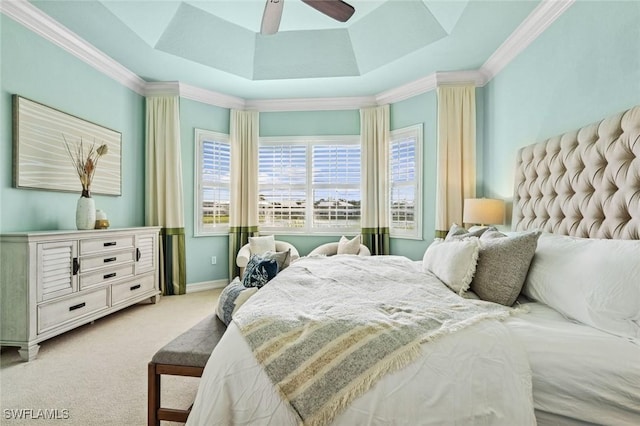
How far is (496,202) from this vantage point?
122 inches

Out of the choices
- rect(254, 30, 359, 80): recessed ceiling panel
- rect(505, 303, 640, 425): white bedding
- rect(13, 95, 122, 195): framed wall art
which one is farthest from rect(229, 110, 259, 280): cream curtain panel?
rect(505, 303, 640, 425): white bedding

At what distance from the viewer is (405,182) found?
432 centimetres

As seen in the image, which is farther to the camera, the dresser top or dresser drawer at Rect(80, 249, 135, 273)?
dresser drawer at Rect(80, 249, 135, 273)

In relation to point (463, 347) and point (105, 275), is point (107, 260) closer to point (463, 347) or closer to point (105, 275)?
point (105, 275)

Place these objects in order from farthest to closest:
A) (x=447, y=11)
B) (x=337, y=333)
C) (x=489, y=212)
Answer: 1. (x=489, y=212)
2. (x=447, y=11)
3. (x=337, y=333)

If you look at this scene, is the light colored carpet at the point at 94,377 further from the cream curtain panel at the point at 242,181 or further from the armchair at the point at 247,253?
the cream curtain panel at the point at 242,181

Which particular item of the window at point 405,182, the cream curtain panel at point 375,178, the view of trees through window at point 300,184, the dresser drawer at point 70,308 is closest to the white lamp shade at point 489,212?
the window at point 405,182

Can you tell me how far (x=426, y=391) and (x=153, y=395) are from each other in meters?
1.26

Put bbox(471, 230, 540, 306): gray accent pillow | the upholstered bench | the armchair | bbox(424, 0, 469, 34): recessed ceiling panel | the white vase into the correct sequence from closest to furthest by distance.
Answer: the upholstered bench
bbox(471, 230, 540, 306): gray accent pillow
bbox(424, 0, 469, 34): recessed ceiling panel
the white vase
the armchair

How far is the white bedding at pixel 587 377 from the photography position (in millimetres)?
976

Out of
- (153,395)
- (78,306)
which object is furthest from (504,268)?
(78,306)

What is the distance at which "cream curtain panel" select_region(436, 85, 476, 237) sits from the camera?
3.77 metres

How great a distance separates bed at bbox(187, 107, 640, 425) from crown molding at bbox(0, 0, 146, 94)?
3.17 metres

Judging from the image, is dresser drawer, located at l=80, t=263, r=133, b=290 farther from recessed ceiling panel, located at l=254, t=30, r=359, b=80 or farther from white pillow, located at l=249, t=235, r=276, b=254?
recessed ceiling panel, located at l=254, t=30, r=359, b=80
